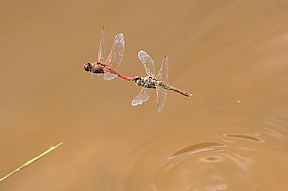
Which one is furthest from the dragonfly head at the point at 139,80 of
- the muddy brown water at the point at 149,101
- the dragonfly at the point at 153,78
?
the muddy brown water at the point at 149,101

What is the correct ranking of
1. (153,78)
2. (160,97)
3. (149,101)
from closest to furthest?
(153,78) → (160,97) → (149,101)

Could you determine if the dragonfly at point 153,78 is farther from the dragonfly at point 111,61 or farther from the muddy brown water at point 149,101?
the muddy brown water at point 149,101

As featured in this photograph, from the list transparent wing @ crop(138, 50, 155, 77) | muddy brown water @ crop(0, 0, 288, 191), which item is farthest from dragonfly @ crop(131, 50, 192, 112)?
muddy brown water @ crop(0, 0, 288, 191)

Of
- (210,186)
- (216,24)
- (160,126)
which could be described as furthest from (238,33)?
(210,186)

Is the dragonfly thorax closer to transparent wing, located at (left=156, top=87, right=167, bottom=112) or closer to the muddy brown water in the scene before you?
transparent wing, located at (left=156, top=87, right=167, bottom=112)

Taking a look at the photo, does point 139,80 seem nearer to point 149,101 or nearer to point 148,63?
point 148,63

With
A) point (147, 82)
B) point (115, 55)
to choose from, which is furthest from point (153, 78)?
point (115, 55)

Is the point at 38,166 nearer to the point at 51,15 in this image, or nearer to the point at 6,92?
the point at 6,92
